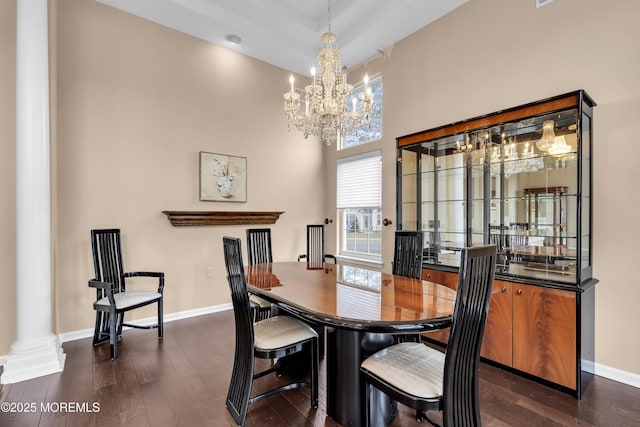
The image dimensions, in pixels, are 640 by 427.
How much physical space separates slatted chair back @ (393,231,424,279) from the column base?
306 cm

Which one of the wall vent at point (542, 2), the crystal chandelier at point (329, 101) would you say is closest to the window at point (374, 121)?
the crystal chandelier at point (329, 101)

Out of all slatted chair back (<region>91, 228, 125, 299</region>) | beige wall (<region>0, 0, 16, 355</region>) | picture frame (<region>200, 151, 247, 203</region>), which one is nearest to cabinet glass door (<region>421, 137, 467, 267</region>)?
picture frame (<region>200, 151, 247, 203</region>)

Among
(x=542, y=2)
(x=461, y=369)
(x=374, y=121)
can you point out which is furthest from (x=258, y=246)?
(x=542, y=2)

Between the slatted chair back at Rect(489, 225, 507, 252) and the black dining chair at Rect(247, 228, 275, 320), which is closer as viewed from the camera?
the slatted chair back at Rect(489, 225, 507, 252)

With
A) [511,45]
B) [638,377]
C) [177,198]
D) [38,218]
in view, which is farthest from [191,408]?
[511,45]

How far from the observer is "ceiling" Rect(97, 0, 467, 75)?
11.7 ft

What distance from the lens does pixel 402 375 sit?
1602 mm

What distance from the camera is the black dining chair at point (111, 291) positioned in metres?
2.94

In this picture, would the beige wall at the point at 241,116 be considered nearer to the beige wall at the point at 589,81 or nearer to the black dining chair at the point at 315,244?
the beige wall at the point at 589,81

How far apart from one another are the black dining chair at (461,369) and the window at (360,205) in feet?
9.82

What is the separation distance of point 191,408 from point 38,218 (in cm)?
206

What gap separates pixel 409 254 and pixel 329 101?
154 cm

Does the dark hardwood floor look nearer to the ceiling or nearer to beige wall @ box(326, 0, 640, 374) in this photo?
beige wall @ box(326, 0, 640, 374)

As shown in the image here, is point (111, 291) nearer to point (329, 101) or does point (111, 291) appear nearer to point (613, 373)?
point (329, 101)
